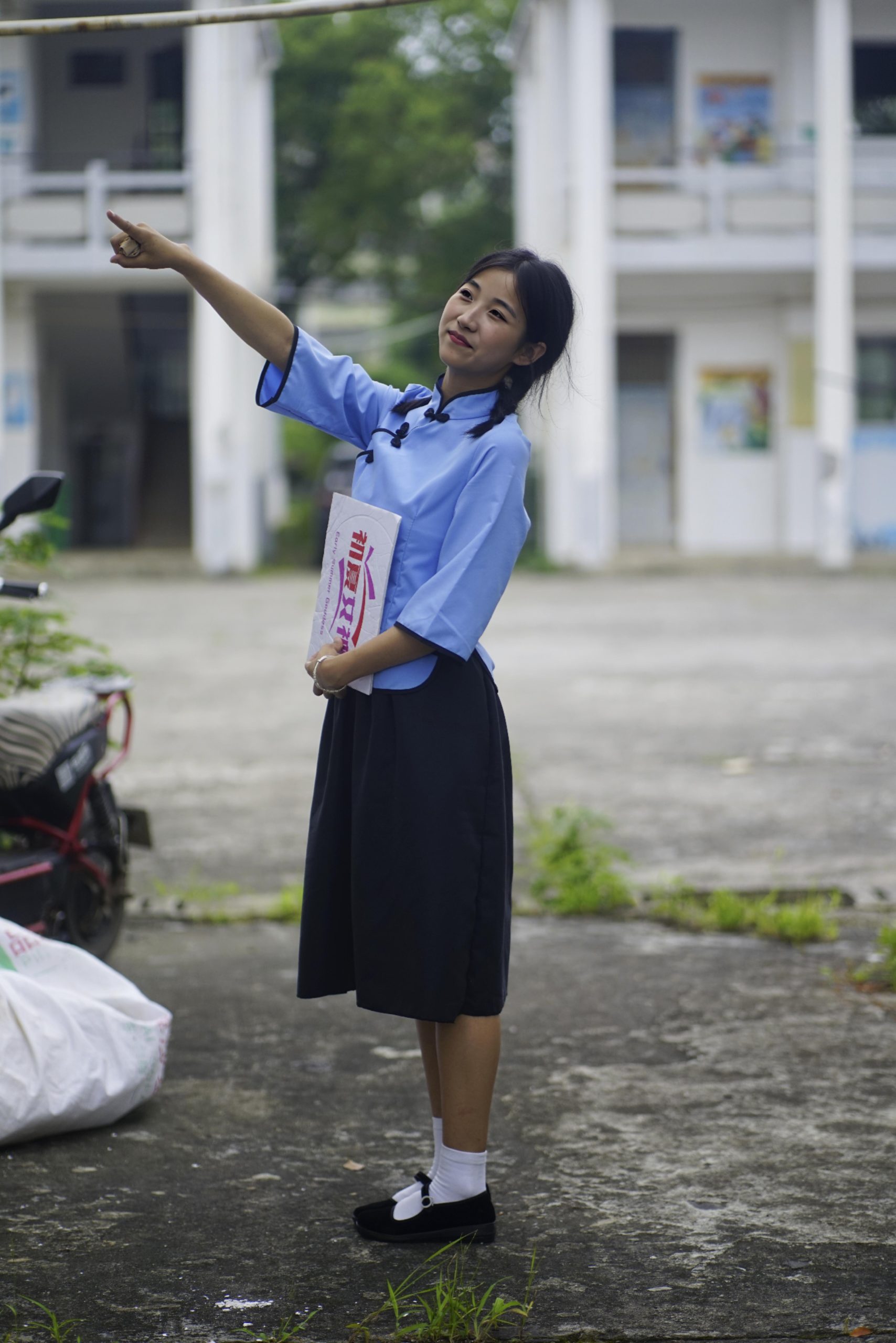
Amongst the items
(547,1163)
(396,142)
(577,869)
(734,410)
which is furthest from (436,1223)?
(396,142)

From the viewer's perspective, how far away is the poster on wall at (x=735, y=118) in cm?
2083

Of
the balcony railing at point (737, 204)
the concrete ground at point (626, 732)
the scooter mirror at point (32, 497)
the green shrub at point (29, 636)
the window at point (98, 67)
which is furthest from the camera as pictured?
the window at point (98, 67)

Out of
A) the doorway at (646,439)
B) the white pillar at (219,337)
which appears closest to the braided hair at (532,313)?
the white pillar at (219,337)

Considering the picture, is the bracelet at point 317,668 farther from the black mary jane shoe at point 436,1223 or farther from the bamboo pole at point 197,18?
the bamboo pole at point 197,18

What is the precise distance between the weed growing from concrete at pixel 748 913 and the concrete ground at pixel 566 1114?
3.0 inches

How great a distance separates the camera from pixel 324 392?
2.78 metres

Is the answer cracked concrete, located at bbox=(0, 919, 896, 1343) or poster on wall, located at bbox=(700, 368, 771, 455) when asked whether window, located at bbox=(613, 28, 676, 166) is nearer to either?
poster on wall, located at bbox=(700, 368, 771, 455)

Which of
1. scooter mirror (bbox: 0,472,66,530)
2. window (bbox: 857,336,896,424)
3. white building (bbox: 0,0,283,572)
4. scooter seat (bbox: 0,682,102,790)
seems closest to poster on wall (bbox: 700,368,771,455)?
window (bbox: 857,336,896,424)

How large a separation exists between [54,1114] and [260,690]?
21.8 ft

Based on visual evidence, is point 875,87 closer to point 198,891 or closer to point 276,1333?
point 198,891

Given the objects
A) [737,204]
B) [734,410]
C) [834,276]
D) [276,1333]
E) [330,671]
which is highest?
[737,204]

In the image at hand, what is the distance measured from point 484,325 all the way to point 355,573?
0.48m

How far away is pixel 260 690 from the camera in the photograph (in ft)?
31.4

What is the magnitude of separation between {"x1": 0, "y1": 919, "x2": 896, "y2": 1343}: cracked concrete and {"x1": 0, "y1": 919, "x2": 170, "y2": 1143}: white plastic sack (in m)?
0.09
